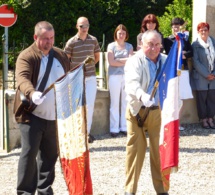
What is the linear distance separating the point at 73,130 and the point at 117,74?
4.73m

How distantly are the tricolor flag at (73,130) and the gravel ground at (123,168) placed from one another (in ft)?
4.80

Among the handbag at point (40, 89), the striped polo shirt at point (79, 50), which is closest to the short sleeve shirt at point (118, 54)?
the striped polo shirt at point (79, 50)

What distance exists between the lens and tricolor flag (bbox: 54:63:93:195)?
6.09 metres

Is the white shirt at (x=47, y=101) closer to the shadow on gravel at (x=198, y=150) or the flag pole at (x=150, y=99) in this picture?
the flag pole at (x=150, y=99)

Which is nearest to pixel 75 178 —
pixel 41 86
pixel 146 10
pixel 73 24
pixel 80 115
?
pixel 80 115

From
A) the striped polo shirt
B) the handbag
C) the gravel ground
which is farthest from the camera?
the striped polo shirt

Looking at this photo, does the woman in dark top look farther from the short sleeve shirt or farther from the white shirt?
the white shirt

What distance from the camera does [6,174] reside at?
852 centimetres

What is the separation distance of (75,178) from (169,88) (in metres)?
1.42

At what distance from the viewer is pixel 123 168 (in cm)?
871

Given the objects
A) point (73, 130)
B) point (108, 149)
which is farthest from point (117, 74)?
point (73, 130)

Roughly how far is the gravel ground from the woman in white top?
0.96 feet

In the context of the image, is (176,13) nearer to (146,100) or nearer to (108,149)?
(108,149)

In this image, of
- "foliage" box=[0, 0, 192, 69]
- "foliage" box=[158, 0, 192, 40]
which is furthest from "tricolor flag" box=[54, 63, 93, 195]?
"foliage" box=[158, 0, 192, 40]
